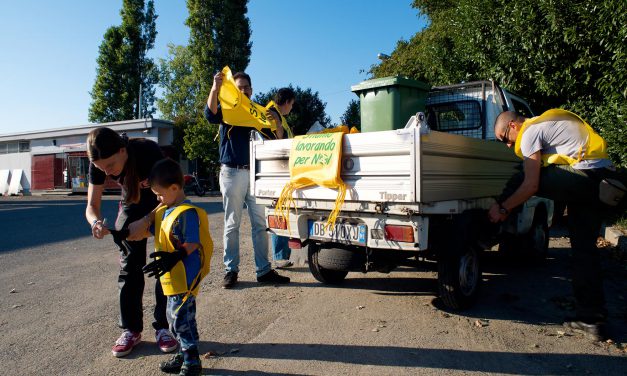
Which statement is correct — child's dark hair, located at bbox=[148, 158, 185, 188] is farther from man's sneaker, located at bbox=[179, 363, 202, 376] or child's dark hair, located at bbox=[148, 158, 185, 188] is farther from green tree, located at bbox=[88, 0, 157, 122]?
green tree, located at bbox=[88, 0, 157, 122]

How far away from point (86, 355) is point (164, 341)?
1.82ft

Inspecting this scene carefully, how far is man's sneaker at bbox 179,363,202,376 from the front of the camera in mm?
2600

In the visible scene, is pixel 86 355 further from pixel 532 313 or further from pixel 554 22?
pixel 554 22

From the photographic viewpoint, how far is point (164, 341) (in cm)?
311

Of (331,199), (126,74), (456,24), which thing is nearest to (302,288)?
(331,199)

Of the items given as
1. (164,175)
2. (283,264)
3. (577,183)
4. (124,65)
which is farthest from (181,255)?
(124,65)

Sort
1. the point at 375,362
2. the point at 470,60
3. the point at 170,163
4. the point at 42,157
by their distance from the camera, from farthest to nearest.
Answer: the point at 42,157 < the point at 470,60 < the point at 375,362 < the point at 170,163

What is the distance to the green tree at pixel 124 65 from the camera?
3778cm

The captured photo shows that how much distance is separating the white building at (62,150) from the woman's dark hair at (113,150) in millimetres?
25287

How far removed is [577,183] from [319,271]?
99.1 inches

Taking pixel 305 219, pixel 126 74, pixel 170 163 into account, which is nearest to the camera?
pixel 170 163

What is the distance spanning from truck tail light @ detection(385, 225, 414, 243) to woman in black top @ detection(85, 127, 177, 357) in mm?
1785

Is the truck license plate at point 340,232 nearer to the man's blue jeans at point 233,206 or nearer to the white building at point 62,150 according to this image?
the man's blue jeans at point 233,206

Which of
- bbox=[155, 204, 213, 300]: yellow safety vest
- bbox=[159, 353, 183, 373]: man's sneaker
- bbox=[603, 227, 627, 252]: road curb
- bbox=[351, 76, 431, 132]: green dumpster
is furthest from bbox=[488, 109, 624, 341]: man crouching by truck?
bbox=[603, 227, 627, 252]: road curb
